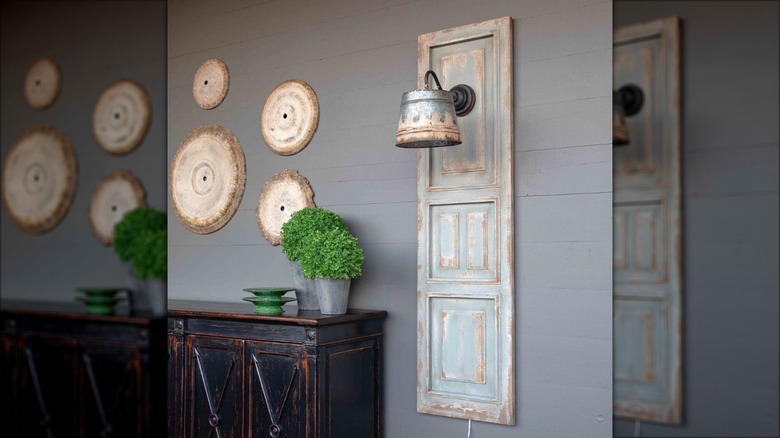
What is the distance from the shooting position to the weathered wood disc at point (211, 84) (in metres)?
3.62

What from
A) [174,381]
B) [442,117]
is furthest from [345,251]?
[174,381]

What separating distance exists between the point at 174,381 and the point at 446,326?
1.26 m

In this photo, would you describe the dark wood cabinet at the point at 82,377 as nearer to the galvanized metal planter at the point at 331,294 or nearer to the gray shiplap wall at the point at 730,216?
the galvanized metal planter at the point at 331,294

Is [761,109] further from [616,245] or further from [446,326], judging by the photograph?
[446,326]

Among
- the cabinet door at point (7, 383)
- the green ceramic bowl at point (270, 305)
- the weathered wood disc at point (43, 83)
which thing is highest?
the weathered wood disc at point (43, 83)

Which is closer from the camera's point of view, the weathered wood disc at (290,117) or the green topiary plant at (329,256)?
the green topiary plant at (329,256)

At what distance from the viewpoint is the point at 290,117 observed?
10.9ft

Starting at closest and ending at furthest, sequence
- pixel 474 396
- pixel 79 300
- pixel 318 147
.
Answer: pixel 79 300, pixel 474 396, pixel 318 147

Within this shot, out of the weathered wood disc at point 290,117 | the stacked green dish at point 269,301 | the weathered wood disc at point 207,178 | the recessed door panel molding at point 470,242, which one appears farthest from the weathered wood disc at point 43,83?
the weathered wood disc at point 207,178

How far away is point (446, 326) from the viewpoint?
2.75 meters

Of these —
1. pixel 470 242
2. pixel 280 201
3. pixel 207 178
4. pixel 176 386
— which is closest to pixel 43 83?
pixel 470 242

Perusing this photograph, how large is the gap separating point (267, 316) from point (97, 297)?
93.4 inches

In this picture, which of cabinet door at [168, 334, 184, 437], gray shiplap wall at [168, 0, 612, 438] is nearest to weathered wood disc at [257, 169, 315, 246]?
gray shiplap wall at [168, 0, 612, 438]

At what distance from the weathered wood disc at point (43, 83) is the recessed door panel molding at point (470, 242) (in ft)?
7.63
